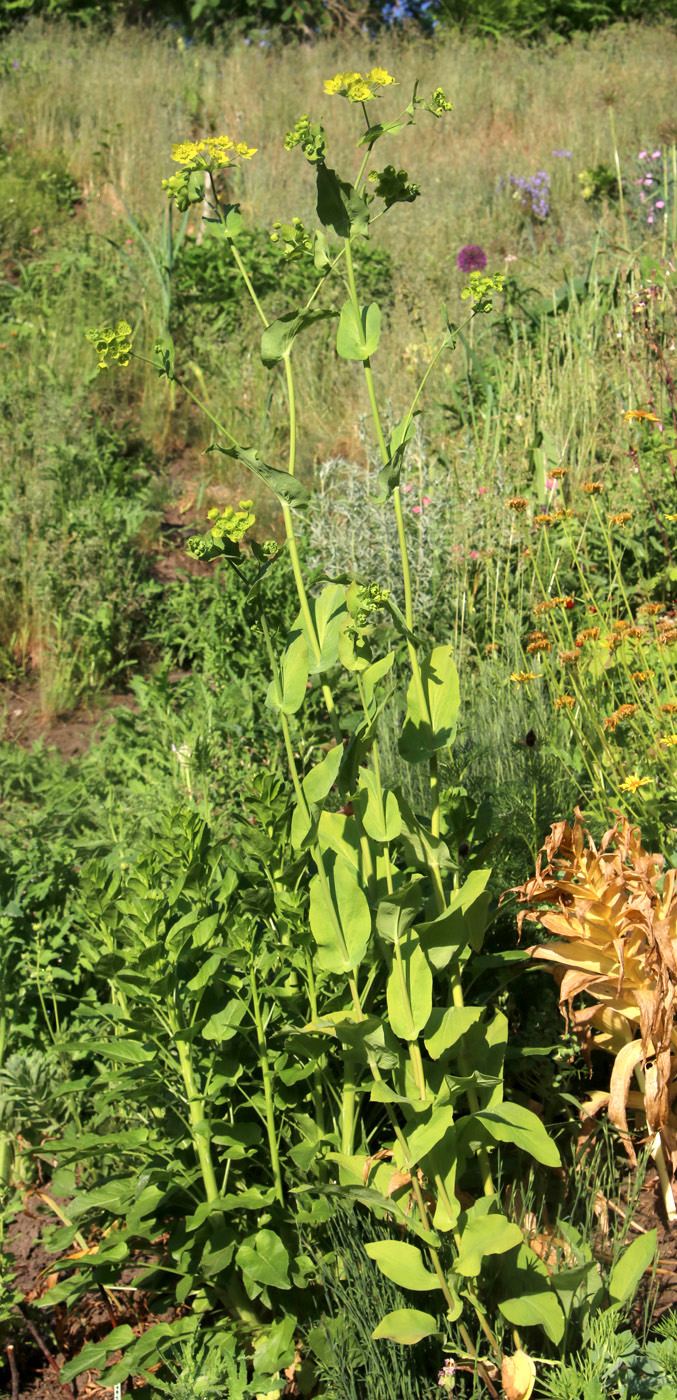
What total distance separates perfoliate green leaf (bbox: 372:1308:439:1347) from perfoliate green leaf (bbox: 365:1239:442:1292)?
3 centimetres

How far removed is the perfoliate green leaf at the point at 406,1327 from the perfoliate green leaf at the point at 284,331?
4.11 ft

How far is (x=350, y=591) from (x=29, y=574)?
10.3 feet

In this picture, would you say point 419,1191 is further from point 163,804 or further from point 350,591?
point 163,804

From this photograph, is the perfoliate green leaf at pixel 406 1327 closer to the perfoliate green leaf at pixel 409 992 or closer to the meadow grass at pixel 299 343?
the perfoliate green leaf at pixel 409 992

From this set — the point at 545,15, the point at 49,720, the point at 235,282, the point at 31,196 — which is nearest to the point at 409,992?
the point at 49,720

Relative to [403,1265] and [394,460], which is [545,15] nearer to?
[394,460]

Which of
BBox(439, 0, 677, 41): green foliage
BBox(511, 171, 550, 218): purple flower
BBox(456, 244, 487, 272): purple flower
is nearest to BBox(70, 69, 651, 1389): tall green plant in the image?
BBox(456, 244, 487, 272): purple flower

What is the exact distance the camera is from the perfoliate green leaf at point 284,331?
148cm

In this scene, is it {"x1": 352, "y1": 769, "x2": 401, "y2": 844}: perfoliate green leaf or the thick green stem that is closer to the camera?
{"x1": 352, "y1": 769, "x2": 401, "y2": 844}: perfoliate green leaf

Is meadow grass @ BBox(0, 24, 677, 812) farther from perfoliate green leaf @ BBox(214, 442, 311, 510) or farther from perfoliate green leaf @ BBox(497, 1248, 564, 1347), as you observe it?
perfoliate green leaf @ BBox(497, 1248, 564, 1347)

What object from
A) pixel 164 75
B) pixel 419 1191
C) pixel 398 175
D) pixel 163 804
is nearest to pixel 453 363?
pixel 163 804

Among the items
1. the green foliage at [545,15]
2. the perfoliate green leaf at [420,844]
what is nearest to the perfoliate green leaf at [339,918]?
the perfoliate green leaf at [420,844]

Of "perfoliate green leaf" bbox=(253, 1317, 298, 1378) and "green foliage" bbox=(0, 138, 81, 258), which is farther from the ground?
"green foliage" bbox=(0, 138, 81, 258)

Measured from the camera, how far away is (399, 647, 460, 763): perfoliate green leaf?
153cm
